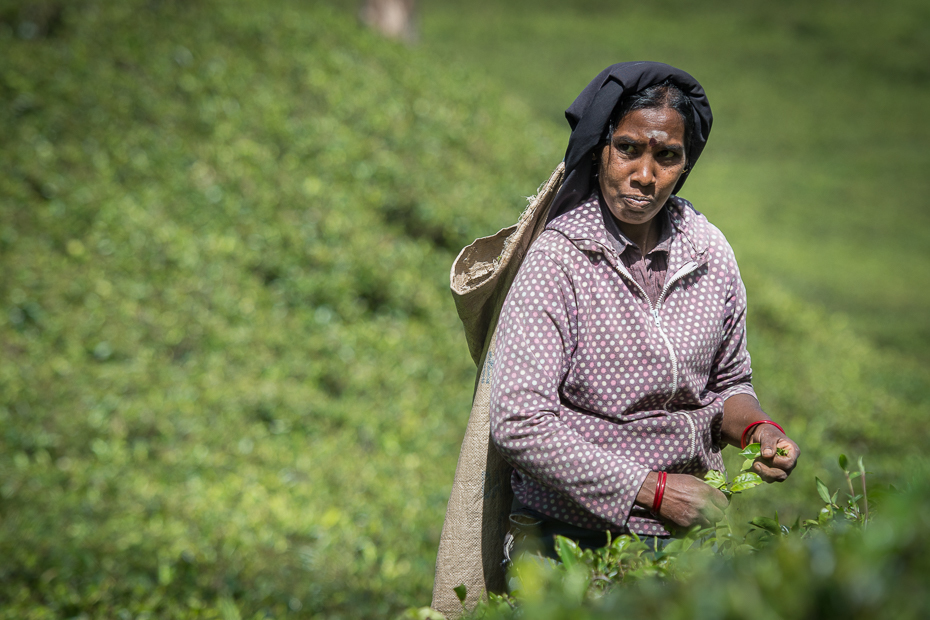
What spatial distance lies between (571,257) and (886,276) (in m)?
11.2

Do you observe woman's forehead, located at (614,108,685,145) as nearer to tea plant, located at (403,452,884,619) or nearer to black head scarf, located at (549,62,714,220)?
black head scarf, located at (549,62,714,220)

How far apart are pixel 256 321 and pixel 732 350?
3.86 metres

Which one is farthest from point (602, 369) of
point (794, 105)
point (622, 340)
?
point (794, 105)

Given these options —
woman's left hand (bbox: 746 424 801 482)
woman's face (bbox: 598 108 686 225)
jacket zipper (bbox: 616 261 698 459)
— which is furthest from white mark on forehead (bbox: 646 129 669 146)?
woman's left hand (bbox: 746 424 801 482)

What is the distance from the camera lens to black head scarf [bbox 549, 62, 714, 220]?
1.41 meters

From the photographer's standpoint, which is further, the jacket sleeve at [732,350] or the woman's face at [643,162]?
the jacket sleeve at [732,350]

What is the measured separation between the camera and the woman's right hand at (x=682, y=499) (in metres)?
1.33

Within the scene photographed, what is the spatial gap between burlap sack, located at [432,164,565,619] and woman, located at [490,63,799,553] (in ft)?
0.23

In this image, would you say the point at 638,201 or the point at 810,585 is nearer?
the point at 810,585

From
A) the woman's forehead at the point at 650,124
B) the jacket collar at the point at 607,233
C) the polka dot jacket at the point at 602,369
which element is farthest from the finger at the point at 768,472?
the woman's forehead at the point at 650,124

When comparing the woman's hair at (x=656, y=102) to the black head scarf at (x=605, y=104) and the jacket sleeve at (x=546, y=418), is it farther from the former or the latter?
the jacket sleeve at (x=546, y=418)

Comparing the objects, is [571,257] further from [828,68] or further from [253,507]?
[828,68]

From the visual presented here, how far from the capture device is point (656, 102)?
1.43m

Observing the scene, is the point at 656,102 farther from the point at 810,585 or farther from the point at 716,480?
the point at 810,585
